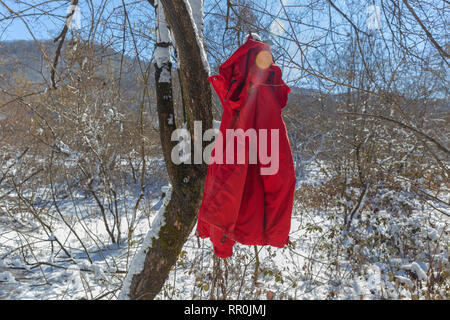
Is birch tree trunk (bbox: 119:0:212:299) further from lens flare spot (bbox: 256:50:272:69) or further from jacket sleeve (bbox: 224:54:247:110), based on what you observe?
lens flare spot (bbox: 256:50:272:69)

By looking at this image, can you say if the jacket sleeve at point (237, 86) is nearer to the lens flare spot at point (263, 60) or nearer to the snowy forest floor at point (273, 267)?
the lens flare spot at point (263, 60)

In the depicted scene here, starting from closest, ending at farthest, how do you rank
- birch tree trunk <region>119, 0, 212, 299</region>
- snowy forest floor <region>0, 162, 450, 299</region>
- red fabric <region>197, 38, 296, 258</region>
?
red fabric <region>197, 38, 296, 258</region> → birch tree trunk <region>119, 0, 212, 299</region> → snowy forest floor <region>0, 162, 450, 299</region>

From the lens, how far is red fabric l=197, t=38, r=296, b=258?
1234 mm

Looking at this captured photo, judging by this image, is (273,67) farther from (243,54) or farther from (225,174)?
(225,174)

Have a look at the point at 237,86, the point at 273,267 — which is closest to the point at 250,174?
the point at 237,86

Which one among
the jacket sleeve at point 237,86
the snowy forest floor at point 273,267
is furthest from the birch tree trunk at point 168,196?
the snowy forest floor at point 273,267

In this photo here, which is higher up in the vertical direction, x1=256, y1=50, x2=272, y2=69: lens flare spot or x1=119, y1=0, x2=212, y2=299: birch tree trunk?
x1=256, y1=50, x2=272, y2=69: lens flare spot

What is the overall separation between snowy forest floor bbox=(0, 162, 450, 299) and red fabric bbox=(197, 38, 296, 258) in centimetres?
130

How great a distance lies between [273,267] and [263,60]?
3285 mm

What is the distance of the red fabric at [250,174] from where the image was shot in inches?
48.6

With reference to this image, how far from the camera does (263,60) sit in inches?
51.1

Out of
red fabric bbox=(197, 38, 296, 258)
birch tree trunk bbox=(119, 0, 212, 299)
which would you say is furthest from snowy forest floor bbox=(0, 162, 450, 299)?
red fabric bbox=(197, 38, 296, 258)

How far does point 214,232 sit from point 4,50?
302cm

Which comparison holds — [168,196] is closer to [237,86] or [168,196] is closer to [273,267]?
[237,86]
